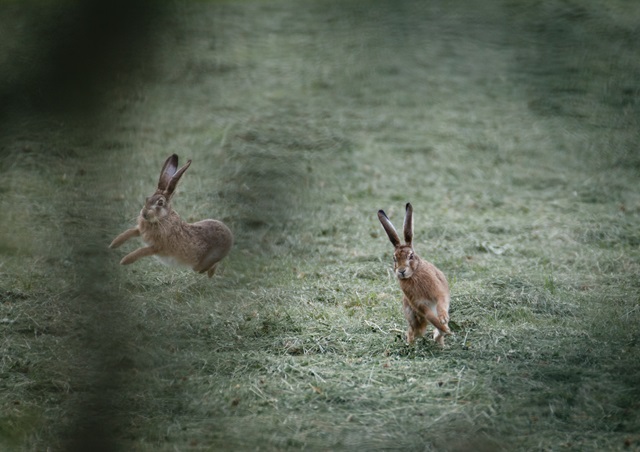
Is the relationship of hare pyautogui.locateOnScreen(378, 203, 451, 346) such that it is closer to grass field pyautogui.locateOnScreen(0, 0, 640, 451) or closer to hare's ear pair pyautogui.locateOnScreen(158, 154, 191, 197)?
grass field pyautogui.locateOnScreen(0, 0, 640, 451)

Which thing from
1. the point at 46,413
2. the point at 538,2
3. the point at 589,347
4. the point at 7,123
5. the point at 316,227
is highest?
the point at 538,2

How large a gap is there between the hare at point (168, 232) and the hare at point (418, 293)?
3.53 feet

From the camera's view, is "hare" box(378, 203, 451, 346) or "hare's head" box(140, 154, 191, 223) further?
"hare" box(378, 203, 451, 346)

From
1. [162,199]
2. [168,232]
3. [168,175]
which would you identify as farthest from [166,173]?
[168,232]

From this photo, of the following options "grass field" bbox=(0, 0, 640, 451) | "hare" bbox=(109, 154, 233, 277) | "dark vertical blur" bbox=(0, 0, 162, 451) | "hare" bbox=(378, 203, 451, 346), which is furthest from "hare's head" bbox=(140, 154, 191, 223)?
"dark vertical blur" bbox=(0, 0, 162, 451)

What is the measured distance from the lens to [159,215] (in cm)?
478

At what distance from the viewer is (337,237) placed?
301 inches

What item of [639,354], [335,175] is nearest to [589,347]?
[639,354]

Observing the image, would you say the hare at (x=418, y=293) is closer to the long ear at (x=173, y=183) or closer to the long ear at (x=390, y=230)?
the long ear at (x=390, y=230)

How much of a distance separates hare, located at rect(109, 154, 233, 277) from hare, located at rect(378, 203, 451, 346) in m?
1.08

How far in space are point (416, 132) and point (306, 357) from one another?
575 centimetres

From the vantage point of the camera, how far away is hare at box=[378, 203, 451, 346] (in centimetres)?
498

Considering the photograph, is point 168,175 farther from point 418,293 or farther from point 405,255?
point 418,293

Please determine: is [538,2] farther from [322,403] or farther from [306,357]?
[306,357]
